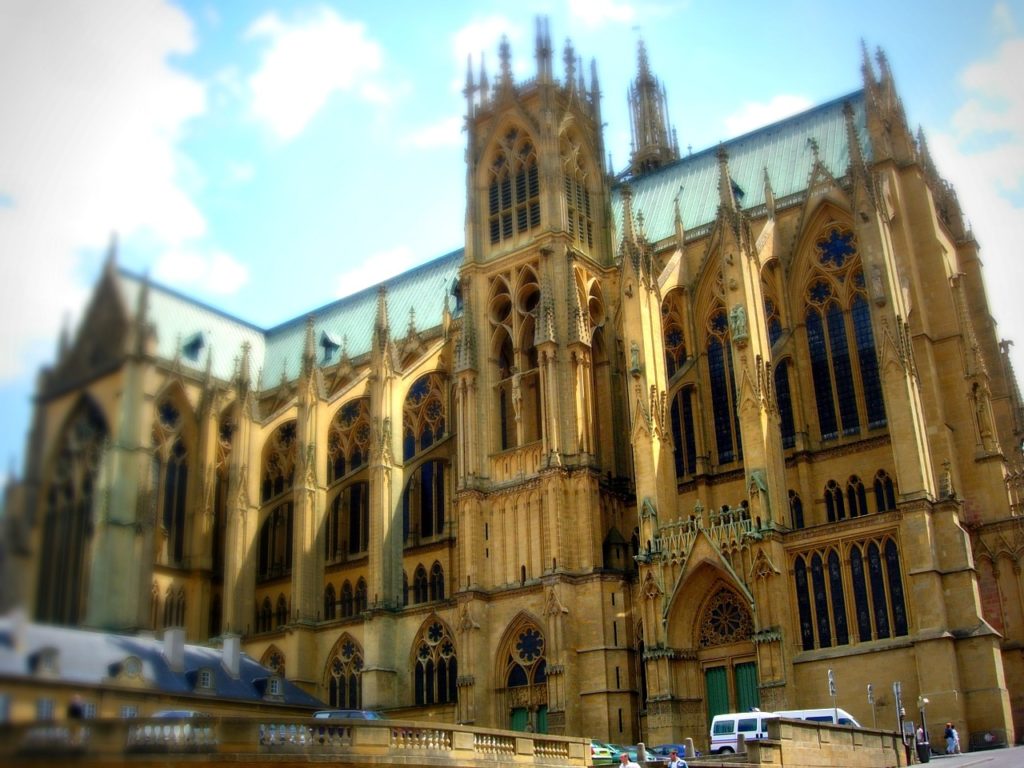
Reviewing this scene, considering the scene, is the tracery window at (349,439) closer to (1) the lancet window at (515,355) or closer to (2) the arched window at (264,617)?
(2) the arched window at (264,617)

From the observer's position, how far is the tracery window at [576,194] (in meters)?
51.7

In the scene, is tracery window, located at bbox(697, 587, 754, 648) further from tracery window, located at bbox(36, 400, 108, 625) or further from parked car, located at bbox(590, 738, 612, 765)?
tracery window, located at bbox(36, 400, 108, 625)

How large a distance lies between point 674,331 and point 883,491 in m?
12.6

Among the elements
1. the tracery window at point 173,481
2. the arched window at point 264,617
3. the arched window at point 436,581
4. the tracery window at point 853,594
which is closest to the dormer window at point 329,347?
the arched window at point 264,617

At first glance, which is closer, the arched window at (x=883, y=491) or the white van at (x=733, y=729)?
the white van at (x=733, y=729)

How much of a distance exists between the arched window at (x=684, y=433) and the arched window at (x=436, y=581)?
1349 cm

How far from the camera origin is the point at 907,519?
36.6 meters

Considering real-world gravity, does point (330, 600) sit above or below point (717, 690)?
above

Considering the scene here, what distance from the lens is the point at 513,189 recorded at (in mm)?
52656

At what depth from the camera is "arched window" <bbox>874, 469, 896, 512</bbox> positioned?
41531 millimetres

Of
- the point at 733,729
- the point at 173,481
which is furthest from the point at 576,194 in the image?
the point at 173,481

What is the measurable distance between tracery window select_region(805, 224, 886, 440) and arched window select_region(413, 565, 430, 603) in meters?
20.9

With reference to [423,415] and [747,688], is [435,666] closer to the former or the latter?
[747,688]

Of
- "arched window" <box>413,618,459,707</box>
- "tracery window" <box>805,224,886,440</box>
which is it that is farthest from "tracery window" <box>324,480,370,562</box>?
"tracery window" <box>805,224,886,440</box>
